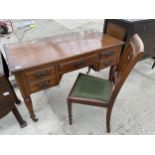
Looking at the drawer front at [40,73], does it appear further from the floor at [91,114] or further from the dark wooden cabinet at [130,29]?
the dark wooden cabinet at [130,29]

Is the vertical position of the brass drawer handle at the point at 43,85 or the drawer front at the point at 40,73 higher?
the drawer front at the point at 40,73

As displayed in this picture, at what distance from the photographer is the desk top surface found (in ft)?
3.94

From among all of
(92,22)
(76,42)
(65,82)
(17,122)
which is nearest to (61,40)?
(76,42)

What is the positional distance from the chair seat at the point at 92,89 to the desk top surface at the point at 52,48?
1.03 ft

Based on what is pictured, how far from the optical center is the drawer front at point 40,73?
1180 mm

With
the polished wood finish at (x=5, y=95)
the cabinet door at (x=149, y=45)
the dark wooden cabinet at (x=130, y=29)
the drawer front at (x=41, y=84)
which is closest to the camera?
the polished wood finish at (x=5, y=95)

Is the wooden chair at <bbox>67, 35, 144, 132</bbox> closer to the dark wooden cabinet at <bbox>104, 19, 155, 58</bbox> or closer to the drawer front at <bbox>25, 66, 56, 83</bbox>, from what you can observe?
the drawer front at <bbox>25, 66, 56, 83</bbox>

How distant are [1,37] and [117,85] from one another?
3.09 metres

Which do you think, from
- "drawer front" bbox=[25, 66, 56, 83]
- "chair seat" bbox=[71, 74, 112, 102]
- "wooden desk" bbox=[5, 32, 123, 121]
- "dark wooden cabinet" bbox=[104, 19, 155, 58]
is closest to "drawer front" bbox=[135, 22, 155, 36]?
"dark wooden cabinet" bbox=[104, 19, 155, 58]

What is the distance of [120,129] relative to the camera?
1521 mm

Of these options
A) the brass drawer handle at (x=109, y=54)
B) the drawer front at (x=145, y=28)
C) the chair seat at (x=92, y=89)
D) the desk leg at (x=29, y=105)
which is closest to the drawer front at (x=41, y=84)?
the desk leg at (x=29, y=105)

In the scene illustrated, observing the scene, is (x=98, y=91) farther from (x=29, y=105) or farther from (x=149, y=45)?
(x=149, y=45)

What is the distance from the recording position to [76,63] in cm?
137
